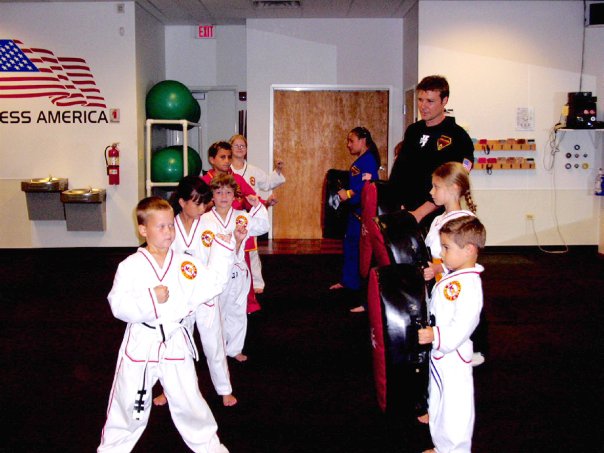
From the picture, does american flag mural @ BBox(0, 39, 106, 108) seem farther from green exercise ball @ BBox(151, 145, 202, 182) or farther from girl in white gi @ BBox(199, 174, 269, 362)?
girl in white gi @ BBox(199, 174, 269, 362)

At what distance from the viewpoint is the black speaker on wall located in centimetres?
739

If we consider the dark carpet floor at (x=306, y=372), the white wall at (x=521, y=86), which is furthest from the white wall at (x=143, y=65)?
the white wall at (x=521, y=86)

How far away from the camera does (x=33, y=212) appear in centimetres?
764

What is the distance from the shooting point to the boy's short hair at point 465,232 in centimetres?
243

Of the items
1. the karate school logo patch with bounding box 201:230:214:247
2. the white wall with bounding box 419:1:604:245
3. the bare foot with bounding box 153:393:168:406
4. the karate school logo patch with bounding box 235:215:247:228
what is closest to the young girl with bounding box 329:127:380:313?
the karate school logo patch with bounding box 235:215:247:228

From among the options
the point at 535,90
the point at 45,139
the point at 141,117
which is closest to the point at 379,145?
the point at 535,90

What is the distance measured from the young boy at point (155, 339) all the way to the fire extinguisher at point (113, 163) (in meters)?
5.32

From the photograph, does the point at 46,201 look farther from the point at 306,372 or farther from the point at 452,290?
the point at 452,290

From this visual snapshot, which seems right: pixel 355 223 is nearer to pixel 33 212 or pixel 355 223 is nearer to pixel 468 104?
pixel 468 104

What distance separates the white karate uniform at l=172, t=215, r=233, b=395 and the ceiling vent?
498 cm

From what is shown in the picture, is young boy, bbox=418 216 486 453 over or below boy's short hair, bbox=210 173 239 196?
below

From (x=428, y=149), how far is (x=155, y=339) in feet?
6.05

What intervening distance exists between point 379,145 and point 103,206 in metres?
3.75

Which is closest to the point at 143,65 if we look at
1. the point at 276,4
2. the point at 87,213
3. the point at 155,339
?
the point at 276,4
